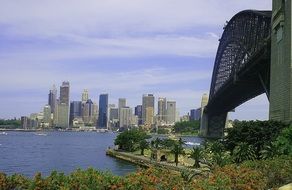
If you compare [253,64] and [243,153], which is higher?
[253,64]

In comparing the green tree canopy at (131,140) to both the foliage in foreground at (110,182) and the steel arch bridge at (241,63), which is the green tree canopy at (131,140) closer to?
the steel arch bridge at (241,63)

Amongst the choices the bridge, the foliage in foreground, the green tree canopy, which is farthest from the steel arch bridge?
the foliage in foreground

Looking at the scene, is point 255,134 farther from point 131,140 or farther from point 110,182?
point 110,182

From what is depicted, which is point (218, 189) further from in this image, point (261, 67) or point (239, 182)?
point (261, 67)

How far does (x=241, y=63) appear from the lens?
10181 centimetres

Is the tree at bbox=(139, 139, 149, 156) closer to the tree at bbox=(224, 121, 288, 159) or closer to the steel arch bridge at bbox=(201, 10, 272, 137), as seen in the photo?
the steel arch bridge at bbox=(201, 10, 272, 137)

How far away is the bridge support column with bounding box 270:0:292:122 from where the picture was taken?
5369 cm

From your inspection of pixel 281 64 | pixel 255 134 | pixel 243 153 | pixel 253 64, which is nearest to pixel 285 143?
pixel 243 153

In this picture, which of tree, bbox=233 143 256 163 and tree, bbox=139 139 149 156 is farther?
tree, bbox=139 139 149 156

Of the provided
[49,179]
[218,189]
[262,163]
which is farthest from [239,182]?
[262,163]

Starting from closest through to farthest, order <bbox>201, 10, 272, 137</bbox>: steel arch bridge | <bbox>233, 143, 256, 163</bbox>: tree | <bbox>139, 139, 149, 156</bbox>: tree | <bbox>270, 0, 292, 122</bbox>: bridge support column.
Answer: <bbox>233, 143, 256, 163</bbox>: tree < <bbox>270, 0, 292, 122</bbox>: bridge support column < <bbox>201, 10, 272, 137</bbox>: steel arch bridge < <bbox>139, 139, 149, 156</bbox>: tree

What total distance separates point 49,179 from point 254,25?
85750 millimetres

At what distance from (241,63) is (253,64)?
19.4 meters

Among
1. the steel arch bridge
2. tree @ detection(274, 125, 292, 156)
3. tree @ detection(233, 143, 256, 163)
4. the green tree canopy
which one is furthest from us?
the green tree canopy
